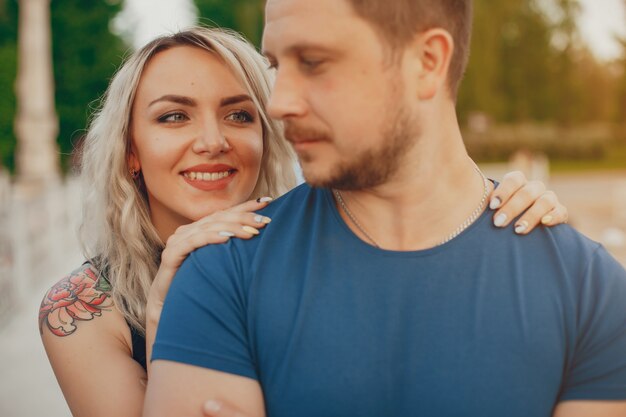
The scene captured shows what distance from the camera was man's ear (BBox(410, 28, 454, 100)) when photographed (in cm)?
187

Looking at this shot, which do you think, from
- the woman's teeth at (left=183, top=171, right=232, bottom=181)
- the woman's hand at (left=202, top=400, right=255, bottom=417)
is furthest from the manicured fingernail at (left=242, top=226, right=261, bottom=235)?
the woman's teeth at (left=183, top=171, right=232, bottom=181)

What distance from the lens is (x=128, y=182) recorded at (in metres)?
3.07

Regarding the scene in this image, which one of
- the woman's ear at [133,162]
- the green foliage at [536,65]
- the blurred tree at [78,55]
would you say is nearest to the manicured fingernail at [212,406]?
the woman's ear at [133,162]

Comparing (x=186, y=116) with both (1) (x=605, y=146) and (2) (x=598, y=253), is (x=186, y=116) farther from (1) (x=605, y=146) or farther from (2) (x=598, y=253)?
(1) (x=605, y=146)

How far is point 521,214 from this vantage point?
1.98 m

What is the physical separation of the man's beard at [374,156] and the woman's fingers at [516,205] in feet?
0.98

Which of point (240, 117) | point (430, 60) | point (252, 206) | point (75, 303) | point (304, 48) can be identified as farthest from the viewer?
point (240, 117)

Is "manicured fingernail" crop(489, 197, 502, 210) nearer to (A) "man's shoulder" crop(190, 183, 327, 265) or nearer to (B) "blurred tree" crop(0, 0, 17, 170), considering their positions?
(A) "man's shoulder" crop(190, 183, 327, 265)

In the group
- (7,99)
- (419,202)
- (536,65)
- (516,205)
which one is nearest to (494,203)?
(516,205)

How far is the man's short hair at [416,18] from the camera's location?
1.78 metres

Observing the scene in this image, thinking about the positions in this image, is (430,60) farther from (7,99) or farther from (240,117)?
(7,99)

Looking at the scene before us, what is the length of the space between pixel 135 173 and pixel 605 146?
1685 inches

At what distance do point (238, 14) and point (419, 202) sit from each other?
34.3 meters

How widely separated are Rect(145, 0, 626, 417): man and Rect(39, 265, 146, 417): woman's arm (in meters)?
0.69
